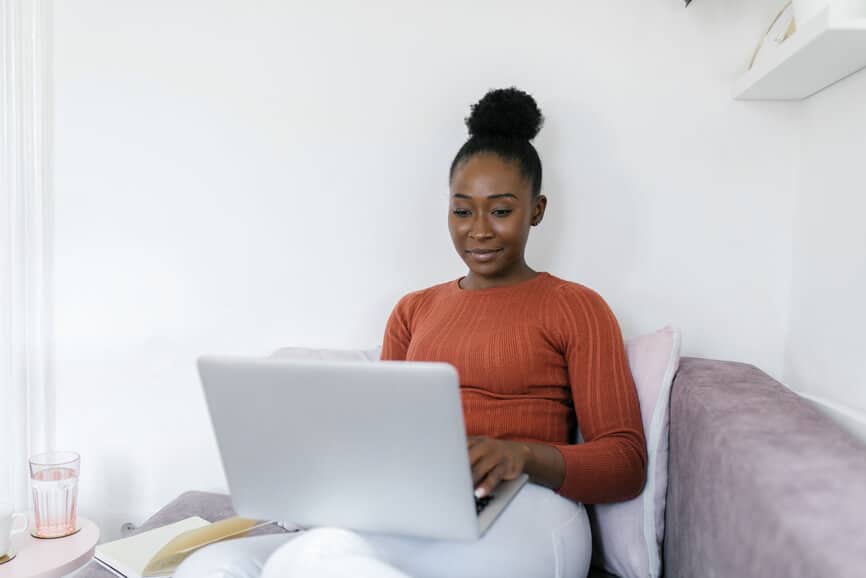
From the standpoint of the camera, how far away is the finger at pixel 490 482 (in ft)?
3.15

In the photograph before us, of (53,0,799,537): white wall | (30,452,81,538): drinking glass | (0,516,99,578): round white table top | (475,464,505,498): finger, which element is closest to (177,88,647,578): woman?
(475,464,505,498): finger

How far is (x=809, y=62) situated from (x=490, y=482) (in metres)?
0.94

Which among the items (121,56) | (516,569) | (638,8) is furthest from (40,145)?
(516,569)

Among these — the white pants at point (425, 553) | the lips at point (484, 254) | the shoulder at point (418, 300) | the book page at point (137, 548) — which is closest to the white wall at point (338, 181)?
the shoulder at point (418, 300)

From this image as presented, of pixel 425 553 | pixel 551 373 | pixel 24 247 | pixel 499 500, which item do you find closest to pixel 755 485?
pixel 499 500

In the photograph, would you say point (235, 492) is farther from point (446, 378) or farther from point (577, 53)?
point (577, 53)

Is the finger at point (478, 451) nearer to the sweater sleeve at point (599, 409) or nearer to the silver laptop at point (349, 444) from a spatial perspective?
the silver laptop at point (349, 444)

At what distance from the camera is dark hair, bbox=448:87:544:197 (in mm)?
1483

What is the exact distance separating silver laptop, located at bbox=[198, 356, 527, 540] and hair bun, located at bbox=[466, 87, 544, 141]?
79 cm

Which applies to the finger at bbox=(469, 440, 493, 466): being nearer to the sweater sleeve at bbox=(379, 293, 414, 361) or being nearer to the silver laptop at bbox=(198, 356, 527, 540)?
the silver laptop at bbox=(198, 356, 527, 540)

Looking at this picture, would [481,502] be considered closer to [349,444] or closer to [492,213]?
[349,444]

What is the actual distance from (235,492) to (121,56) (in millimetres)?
1340

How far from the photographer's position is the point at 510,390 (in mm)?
1335

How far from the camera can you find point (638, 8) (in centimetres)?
167
